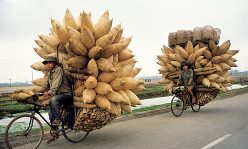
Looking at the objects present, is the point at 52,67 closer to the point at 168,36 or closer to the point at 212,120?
the point at 212,120

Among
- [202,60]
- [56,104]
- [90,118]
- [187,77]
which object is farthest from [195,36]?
[56,104]

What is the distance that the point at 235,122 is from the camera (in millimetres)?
11016

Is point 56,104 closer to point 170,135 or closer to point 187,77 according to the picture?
point 170,135

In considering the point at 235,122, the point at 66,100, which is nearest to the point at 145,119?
the point at 235,122

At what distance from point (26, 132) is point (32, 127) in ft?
0.59

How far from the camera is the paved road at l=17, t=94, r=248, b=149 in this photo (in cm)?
771

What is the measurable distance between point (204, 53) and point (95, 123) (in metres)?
7.22

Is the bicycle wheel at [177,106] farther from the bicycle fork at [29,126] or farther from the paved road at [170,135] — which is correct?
the bicycle fork at [29,126]

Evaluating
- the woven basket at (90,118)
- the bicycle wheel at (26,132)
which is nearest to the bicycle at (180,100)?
the woven basket at (90,118)

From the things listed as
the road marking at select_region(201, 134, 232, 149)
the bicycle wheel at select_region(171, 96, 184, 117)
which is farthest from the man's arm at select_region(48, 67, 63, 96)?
the bicycle wheel at select_region(171, 96, 184, 117)

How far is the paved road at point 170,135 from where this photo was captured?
7715mm

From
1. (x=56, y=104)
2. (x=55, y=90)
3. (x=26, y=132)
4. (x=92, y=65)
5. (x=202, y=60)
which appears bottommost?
(x=26, y=132)

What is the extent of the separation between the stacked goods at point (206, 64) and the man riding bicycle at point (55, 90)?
22.6ft

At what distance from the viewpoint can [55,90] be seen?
7.48 metres
